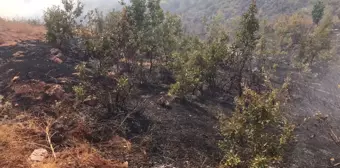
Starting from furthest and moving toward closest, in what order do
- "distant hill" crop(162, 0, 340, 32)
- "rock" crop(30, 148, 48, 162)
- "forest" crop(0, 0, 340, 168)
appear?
"distant hill" crop(162, 0, 340, 32) → "forest" crop(0, 0, 340, 168) → "rock" crop(30, 148, 48, 162)

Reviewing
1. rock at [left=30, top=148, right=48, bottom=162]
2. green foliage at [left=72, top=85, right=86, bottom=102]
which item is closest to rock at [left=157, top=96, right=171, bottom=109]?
green foliage at [left=72, top=85, right=86, bottom=102]

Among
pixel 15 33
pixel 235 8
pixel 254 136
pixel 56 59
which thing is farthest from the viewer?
pixel 235 8

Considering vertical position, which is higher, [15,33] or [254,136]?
A: [15,33]

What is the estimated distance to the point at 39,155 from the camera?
810 centimetres

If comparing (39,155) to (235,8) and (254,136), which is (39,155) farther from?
(235,8)

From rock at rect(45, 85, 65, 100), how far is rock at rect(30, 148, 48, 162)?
499 centimetres

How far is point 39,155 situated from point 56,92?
18.6ft

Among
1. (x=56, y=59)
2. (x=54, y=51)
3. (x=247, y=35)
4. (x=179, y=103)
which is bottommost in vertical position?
(x=179, y=103)

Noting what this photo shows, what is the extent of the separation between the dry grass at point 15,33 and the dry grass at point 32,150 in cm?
1664

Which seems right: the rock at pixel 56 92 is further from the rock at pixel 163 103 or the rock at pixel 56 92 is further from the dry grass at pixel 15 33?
the dry grass at pixel 15 33

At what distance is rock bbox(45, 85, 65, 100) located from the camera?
1316cm

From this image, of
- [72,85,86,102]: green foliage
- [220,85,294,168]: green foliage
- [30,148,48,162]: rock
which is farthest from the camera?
[72,85,86,102]: green foliage

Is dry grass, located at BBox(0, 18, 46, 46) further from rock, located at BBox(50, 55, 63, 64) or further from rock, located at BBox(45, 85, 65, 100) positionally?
rock, located at BBox(45, 85, 65, 100)

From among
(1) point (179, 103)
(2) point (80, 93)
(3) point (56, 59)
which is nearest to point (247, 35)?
(1) point (179, 103)
